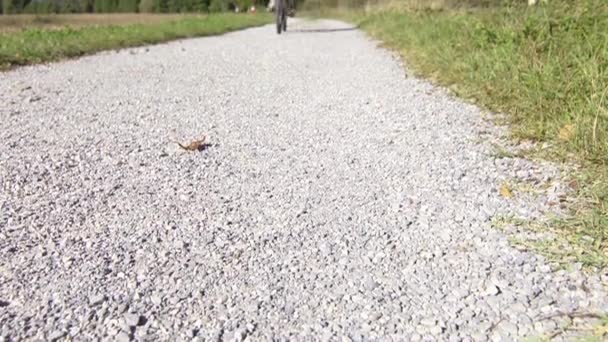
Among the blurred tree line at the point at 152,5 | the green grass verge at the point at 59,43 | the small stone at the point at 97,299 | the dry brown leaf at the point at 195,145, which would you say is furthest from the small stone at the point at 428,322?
the blurred tree line at the point at 152,5

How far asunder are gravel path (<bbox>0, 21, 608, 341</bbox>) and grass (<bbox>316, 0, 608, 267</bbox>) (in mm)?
212

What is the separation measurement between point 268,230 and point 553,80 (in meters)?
2.49

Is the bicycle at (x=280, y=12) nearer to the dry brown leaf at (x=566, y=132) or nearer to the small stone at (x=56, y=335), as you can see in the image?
the dry brown leaf at (x=566, y=132)

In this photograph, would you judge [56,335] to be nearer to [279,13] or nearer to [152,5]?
[279,13]

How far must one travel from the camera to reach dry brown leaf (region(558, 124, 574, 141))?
257 centimetres

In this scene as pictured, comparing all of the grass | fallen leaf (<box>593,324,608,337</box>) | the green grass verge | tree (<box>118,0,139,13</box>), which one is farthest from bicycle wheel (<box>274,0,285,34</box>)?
tree (<box>118,0,139,13</box>)

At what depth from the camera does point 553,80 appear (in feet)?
10.5

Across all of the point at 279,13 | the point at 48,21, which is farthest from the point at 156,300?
the point at 48,21

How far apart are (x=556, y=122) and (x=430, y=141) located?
0.76 meters

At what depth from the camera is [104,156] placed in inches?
109

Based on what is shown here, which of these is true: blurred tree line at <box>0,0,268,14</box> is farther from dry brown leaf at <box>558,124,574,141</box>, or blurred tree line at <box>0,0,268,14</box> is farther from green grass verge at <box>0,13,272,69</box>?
dry brown leaf at <box>558,124,574,141</box>

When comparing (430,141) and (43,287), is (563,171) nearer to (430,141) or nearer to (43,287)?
(430,141)

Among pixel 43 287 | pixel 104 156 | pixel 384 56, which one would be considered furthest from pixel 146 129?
pixel 384 56

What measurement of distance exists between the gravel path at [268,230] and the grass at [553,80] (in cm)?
21
